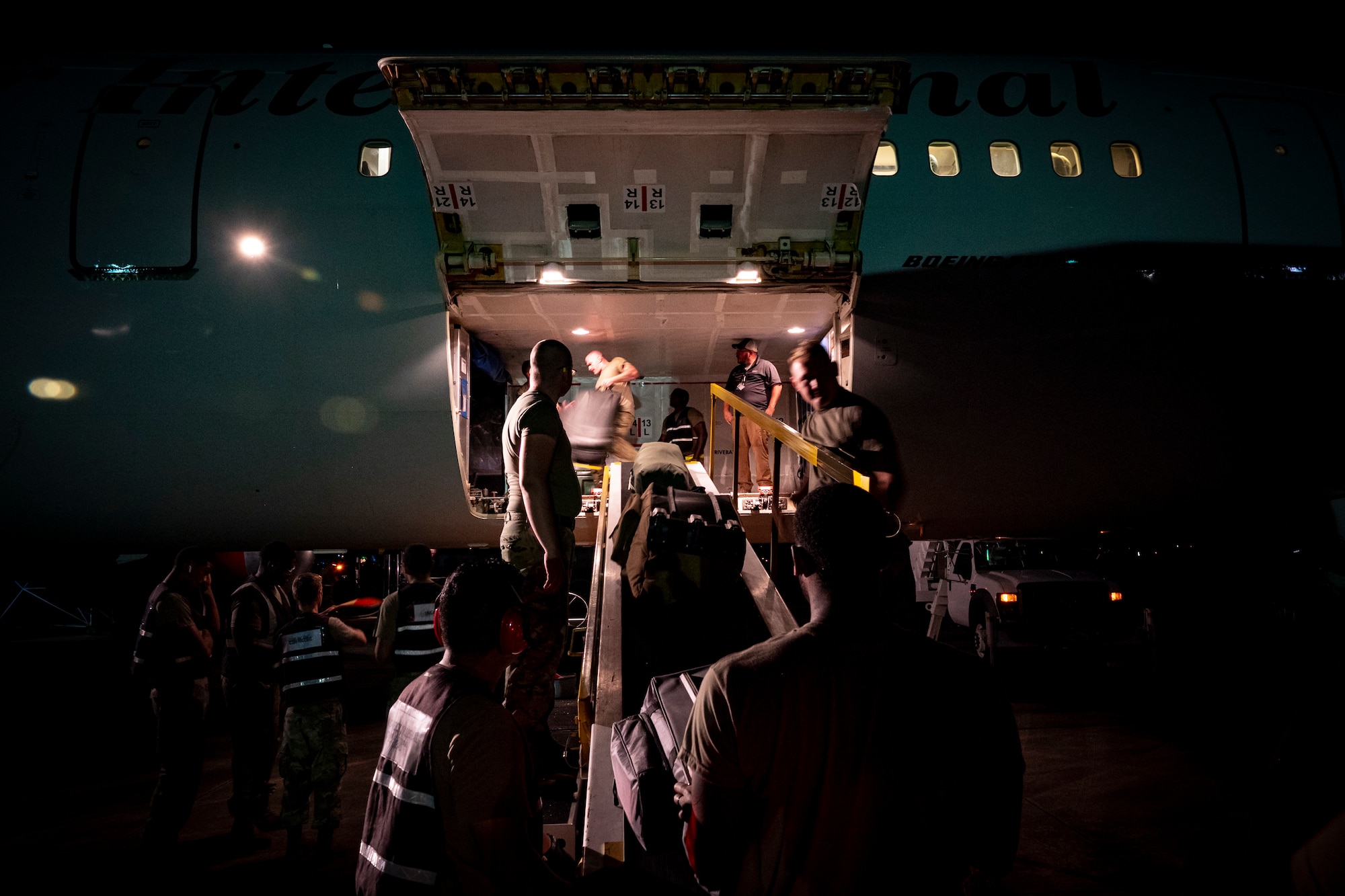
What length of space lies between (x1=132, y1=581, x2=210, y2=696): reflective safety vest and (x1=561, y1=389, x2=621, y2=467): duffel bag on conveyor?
10.6ft

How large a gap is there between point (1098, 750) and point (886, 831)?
494 centimetres

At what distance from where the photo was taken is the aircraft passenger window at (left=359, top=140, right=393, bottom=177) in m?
5.82

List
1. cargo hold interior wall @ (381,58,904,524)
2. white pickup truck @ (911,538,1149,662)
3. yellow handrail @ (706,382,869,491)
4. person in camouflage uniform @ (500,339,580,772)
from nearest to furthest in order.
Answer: yellow handrail @ (706,382,869,491) → person in camouflage uniform @ (500,339,580,772) → cargo hold interior wall @ (381,58,904,524) → white pickup truck @ (911,538,1149,662)

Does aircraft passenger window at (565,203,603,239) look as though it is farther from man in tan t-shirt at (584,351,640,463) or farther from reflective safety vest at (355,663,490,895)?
reflective safety vest at (355,663,490,895)

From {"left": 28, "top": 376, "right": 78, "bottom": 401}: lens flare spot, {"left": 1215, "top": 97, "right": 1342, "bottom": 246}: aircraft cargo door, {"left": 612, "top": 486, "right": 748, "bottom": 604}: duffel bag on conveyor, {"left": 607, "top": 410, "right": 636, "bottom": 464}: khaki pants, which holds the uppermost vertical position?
{"left": 1215, "top": 97, "right": 1342, "bottom": 246}: aircraft cargo door

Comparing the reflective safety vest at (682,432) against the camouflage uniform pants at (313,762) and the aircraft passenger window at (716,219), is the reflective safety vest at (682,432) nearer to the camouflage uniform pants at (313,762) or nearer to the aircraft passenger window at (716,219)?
the aircraft passenger window at (716,219)

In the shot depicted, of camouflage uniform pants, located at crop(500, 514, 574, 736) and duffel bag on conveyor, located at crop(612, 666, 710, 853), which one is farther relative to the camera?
camouflage uniform pants, located at crop(500, 514, 574, 736)

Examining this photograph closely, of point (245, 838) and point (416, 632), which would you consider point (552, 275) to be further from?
point (245, 838)

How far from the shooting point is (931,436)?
5.96m

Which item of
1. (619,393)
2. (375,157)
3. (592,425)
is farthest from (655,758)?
(375,157)

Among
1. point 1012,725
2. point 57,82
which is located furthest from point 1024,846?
point 57,82

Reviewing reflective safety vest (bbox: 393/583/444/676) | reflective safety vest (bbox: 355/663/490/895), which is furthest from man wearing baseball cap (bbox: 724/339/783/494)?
→ reflective safety vest (bbox: 355/663/490/895)

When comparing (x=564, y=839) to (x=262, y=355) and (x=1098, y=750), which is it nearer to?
(x=1098, y=750)

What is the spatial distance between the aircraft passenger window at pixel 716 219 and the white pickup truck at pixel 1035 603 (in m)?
3.81
